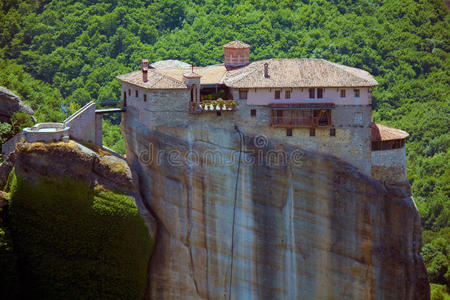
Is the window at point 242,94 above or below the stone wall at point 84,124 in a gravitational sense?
above

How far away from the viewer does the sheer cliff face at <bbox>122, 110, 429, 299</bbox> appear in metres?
73.6

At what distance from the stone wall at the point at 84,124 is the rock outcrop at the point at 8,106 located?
36.0 ft

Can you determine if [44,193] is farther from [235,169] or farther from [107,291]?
[235,169]

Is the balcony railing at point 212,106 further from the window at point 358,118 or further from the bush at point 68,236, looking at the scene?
the window at point 358,118

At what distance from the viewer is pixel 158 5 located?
126 metres

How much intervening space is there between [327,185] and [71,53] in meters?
57.0

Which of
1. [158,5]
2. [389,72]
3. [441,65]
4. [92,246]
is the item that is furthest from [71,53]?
[92,246]

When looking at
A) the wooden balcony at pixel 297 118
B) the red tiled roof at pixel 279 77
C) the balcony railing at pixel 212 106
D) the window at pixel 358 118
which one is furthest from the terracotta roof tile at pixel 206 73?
the window at pixel 358 118

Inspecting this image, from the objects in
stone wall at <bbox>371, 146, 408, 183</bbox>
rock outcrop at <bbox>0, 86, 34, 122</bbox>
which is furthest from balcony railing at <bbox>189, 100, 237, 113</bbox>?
rock outcrop at <bbox>0, 86, 34, 122</bbox>

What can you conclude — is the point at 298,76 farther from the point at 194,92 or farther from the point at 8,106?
the point at 8,106

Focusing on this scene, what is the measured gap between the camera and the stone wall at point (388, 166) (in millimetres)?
73938

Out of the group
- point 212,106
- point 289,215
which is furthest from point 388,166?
point 212,106

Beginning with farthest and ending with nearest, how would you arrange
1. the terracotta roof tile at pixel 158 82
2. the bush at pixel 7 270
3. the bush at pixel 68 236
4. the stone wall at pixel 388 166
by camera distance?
the stone wall at pixel 388 166
the terracotta roof tile at pixel 158 82
the bush at pixel 68 236
the bush at pixel 7 270

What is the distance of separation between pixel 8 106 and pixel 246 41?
42.4 metres
